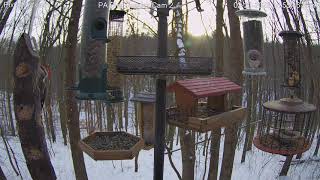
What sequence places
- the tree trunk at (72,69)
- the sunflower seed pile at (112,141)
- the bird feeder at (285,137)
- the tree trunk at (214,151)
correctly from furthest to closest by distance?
the tree trunk at (214,151), the tree trunk at (72,69), the bird feeder at (285,137), the sunflower seed pile at (112,141)

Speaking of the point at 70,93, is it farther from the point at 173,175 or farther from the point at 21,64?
the point at 173,175

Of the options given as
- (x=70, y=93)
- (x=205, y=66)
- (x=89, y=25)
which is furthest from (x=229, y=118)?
(x=70, y=93)

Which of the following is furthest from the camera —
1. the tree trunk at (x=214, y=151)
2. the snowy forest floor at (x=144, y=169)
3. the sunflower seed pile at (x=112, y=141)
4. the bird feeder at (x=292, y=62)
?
the snowy forest floor at (x=144, y=169)

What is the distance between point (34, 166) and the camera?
310cm

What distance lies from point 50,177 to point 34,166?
0.58ft

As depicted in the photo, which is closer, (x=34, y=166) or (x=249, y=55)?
(x=34, y=166)

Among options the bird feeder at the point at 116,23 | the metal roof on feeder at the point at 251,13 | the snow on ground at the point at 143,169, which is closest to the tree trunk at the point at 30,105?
the bird feeder at the point at 116,23

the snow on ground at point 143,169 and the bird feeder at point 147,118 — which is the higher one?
the bird feeder at point 147,118

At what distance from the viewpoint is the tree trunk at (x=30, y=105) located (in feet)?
9.62

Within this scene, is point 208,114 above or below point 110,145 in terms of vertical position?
above

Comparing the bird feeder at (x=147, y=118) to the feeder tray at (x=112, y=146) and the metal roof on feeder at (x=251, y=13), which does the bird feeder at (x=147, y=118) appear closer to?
the feeder tray at (x=112, y=146)

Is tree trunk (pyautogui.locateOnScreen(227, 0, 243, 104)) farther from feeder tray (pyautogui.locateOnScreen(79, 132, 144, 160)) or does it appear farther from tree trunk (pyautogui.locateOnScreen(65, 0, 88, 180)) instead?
feeder tray (pyautogui.locateOnScreen(79, 132, 144, 160))

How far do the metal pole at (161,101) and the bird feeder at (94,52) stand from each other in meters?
0.73

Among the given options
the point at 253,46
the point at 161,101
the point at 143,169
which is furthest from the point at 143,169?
the point at 161,101
